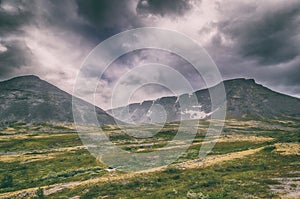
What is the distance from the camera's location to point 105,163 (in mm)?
108375

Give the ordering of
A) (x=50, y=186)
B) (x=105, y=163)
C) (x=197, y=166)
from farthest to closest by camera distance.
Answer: (x=105, y=163), (x=197, y=166), (x=50, y=186)

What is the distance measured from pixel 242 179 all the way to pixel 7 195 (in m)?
59.4

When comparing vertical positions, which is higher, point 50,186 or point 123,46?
point 123,46

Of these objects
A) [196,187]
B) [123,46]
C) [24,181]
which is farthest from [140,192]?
[24,181]

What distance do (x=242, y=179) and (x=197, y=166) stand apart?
21.2 metres

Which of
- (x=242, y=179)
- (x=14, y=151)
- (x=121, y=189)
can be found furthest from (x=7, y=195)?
(x=14, y=151)

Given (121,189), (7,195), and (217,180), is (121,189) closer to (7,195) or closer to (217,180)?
(217,180)

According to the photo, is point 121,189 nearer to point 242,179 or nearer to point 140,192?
point 140,192

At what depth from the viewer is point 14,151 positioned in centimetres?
15425

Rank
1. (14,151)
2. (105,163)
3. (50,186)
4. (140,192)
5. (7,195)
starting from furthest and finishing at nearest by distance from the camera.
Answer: (14,151)
(105,163)
(50,186)
(7,195)
(140,192)

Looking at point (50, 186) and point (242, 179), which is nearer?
point (242, 179)

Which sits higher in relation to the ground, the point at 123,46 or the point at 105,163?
the point at 123,46

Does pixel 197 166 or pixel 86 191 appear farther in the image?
pixel 197 166

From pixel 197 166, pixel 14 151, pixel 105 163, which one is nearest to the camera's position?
pixel 197 166
